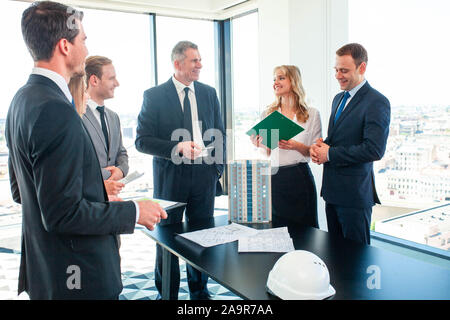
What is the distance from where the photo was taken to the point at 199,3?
505 cm

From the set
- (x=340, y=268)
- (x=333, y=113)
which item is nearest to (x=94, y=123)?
(x=333, y=113)

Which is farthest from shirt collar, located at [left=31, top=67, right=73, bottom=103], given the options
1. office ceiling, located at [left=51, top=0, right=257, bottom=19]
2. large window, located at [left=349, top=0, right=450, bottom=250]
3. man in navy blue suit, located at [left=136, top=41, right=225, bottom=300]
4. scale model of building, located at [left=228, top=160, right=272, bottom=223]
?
office ceiling, located at [left=51, top=0, right=257, bottom=19]

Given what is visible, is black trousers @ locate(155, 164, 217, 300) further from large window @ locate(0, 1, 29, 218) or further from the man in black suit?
large window @ locate(0, 1, 29, 218)

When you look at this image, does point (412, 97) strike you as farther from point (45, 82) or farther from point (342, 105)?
point (45, 82)

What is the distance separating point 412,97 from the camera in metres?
3.30

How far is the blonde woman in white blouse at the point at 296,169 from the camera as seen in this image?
264 cm

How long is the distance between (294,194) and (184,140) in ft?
2.84

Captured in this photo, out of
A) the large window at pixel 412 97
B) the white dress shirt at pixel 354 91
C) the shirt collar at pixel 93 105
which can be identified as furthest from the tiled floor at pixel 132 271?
the large window at pixel 412 97

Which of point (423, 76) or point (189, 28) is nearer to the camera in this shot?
point (423, 76)

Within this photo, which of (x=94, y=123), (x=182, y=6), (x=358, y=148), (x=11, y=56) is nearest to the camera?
(x=358, y=148)

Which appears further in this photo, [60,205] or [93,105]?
[93,105]
